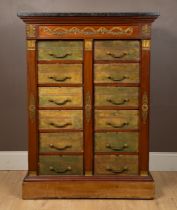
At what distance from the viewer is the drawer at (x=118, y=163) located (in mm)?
3041

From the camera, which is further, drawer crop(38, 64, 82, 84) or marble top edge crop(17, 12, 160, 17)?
drawer crop(38, 64, 82, 84)

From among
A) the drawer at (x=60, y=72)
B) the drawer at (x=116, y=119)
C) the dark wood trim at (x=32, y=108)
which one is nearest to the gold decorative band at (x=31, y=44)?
the dark wood trim at (x=32, y=108)

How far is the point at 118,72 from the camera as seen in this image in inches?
117

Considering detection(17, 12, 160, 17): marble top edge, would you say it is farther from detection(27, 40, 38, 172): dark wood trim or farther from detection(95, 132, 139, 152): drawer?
detection(95, 132, 139, 152): drawer

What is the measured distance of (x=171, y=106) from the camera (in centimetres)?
374

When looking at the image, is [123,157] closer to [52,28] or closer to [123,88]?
[123,88]

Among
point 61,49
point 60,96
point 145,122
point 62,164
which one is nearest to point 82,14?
point 61,49

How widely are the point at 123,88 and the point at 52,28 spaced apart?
2.16 feet

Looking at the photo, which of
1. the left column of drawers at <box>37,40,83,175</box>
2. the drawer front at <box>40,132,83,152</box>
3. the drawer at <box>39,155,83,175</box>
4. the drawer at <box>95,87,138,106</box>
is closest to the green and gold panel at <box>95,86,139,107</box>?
the drawer at <box>95,87,138,106</box>

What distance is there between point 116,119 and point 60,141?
17.2 inches

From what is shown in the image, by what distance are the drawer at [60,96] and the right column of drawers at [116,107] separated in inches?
5.4

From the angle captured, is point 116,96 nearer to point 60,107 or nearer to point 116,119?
point 116,119

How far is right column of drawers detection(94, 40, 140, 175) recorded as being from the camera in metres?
2.96

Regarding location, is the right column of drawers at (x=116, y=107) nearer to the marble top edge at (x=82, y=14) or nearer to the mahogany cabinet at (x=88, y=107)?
the mahogany cabinet at (x=88, y=107)
